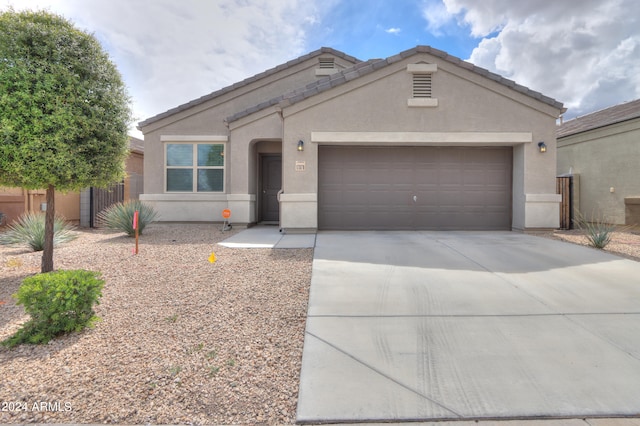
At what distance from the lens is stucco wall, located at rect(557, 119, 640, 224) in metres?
12.2

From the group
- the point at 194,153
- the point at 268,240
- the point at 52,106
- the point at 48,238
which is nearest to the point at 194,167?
the point at 194,153

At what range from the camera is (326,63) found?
14578 mm

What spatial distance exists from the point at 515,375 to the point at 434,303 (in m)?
1.55

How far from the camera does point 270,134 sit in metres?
11.8

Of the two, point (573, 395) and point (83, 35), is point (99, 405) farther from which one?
point (83, 35)

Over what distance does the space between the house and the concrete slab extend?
0.50 meters

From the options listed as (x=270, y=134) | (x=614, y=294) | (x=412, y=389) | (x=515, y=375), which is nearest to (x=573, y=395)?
(x=515, y=375)

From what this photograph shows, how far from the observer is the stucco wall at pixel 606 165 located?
1223 cm

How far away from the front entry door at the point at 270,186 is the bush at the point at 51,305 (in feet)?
31.5

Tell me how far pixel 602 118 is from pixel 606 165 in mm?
2776

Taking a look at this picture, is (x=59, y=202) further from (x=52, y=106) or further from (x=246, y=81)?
(x=52, y=106)

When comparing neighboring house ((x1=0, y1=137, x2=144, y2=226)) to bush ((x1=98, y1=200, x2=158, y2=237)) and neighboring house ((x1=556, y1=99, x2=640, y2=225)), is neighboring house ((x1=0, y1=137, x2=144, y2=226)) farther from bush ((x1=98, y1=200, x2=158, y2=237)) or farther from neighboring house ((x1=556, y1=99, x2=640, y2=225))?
neighboring house ((x1=556, y1=99, x2=640, y2=225))

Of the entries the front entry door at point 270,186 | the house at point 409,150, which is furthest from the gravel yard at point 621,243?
the front entry door at point 270,186

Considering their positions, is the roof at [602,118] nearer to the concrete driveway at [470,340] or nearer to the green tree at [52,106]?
the concrete driveway at [470,340]
